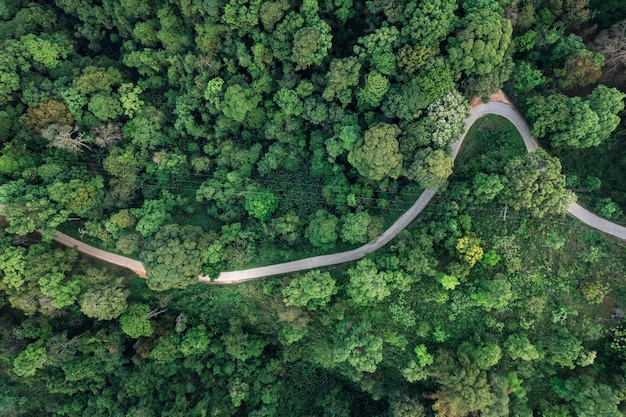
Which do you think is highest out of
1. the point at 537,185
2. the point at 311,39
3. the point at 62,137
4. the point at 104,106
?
the point at 537,185

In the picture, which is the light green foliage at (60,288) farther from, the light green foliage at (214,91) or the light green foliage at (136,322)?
the light green foliage at (214,91)

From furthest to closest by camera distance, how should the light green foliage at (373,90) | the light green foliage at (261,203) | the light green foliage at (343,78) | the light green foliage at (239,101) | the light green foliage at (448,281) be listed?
1. the light green foliage at (261,203)
2. the light green foliage at (239,101)
3. the light green foliage at (343,78)
4. the light green foliage at (448,281)
5. the light green foliage at (373,90)

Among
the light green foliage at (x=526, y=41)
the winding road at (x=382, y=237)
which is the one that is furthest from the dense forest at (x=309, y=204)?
the winding road at (x=382, y=237)

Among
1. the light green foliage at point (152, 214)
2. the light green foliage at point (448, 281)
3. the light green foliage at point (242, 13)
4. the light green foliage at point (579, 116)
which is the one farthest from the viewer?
the light green foliage at point (152, 214)

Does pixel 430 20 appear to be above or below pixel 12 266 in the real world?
above

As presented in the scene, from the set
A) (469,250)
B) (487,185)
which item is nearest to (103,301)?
(469,250)

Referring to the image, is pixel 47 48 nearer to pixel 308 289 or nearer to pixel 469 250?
pixel 308 289

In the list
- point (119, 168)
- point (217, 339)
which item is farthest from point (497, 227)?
point (119, 168)

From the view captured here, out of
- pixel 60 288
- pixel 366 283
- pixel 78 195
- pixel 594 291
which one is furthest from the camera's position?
pixel 78 195
